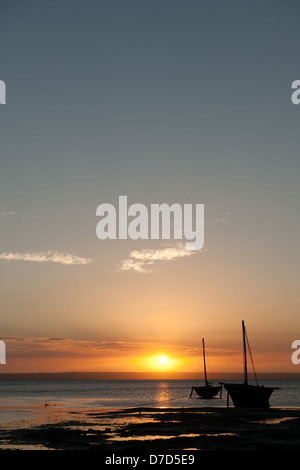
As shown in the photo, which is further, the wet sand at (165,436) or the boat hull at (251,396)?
the boat hull at (251,396)

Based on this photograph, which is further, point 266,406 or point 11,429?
point 266,406

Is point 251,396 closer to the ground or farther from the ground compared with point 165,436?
closer to the ground

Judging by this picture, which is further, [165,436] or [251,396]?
[251,396]

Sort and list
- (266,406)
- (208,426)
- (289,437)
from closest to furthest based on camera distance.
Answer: (289,437), (208,426), (266,406)

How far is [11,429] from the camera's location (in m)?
49.6

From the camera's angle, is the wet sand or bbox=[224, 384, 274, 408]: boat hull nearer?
the wet sand
